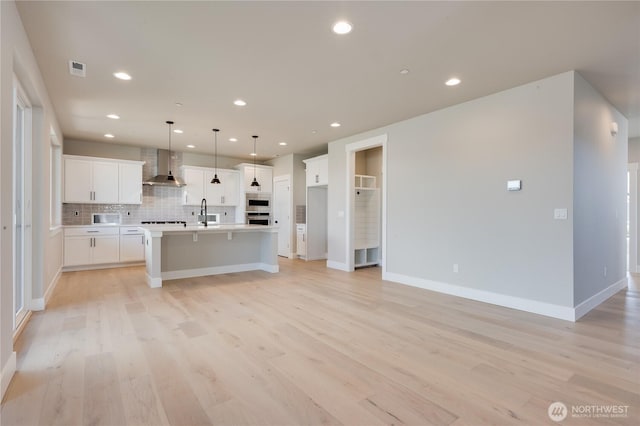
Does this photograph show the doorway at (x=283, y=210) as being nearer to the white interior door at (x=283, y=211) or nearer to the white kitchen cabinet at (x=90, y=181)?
the white interior door at (x=283, y=211)

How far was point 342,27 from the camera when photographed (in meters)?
2.68

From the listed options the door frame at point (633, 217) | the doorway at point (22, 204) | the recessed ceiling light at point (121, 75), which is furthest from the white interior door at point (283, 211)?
the door frame at point (633, 217)

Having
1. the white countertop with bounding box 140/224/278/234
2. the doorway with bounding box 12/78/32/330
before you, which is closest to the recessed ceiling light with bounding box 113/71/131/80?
the doorway with bounding box 12/78/32/330

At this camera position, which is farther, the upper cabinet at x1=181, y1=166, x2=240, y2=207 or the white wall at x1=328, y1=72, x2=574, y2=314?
the upper cabinet at x1=181, y1=166, x2=240, y2=207

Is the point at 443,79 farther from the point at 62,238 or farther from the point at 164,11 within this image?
the point at 62,238

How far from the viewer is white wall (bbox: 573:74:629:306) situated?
12.0ft

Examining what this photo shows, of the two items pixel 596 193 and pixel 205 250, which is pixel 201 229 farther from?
pixel 596 193

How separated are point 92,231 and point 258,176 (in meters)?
3.92

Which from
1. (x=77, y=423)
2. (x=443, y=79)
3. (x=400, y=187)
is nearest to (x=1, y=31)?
(x=77, y=423)

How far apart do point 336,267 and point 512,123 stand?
4.13 m

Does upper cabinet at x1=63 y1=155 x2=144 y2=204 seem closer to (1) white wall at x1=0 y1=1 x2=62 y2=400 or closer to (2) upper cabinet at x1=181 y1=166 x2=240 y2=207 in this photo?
(2) upper cabinet at x1=181 y1=166 x2=240 y2=207

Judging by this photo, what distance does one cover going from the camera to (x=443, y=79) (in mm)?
3713

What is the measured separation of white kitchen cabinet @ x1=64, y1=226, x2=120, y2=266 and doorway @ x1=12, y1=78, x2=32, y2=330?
2.98 m

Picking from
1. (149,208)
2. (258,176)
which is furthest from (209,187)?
(149,208)
